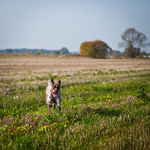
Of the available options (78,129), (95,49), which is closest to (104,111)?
(78,129)

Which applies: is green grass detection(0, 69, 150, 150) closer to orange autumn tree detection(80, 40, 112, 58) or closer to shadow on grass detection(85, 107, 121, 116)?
shadow on grass detection(85, 107, 121, 116)

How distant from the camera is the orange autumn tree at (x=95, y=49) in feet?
232

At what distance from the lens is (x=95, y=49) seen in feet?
234

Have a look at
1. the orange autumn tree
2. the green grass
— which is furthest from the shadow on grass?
the orange autumn tree

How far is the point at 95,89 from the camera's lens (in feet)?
35.4

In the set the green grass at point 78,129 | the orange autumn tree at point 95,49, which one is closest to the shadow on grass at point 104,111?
the green grass at point 78,129

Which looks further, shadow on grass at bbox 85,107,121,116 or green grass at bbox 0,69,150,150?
shadow on grass at bbox 85,107,121,116

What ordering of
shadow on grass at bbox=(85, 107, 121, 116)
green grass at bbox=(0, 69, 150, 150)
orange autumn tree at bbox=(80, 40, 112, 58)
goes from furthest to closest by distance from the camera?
orange autumn tree at bbox=(80, 40, 112, 58) → shadow on grass at bbox=(85, 107, 121, 116) → green grass at bbox=(0, 69, 150, 150)

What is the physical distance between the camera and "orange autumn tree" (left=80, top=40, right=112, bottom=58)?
70.6 meters

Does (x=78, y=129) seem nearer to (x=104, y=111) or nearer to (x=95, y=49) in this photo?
(x=104, y=111)

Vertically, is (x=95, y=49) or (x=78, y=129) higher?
(x=95, y=49)

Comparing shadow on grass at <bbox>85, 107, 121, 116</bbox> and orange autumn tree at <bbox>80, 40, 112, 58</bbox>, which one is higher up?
orange autumn tree at <bbox>80, 40, 112, 58</bbox>

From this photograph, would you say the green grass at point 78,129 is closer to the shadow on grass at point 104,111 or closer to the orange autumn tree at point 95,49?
the shadow on grass at point 104,111

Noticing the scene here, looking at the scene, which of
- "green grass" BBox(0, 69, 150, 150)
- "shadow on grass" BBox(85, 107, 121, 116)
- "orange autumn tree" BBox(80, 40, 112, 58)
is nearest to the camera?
"green grass" BBox(0, 69, 150, 150)
